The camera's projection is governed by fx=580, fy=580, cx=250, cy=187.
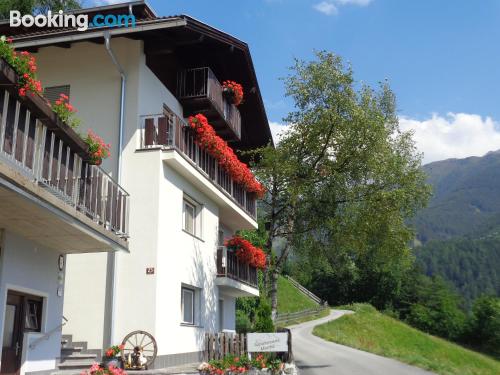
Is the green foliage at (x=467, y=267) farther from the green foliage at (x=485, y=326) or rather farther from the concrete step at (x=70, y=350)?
the concrete step at (x=70, y=350)

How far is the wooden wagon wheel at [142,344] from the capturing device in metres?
13.6

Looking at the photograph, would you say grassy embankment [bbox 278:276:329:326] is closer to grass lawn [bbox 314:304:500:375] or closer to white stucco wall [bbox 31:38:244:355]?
Result: grass lawn [bbox 314:304:500:375]

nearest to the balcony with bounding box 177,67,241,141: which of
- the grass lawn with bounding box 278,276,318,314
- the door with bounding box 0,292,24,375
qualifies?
the door with bounding box 0,292,24,375

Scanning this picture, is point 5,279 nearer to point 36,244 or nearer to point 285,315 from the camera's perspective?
point 36,244

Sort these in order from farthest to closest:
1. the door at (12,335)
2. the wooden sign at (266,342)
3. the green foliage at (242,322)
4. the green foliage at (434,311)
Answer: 1. the green foliage at (434,311)
2. the green foliage at (242,322)
3. the wooden sign at (266,342)
4. the door at (12,335)

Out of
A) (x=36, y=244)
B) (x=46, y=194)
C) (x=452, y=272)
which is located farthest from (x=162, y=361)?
(x=452, y=272)

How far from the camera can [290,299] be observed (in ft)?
205

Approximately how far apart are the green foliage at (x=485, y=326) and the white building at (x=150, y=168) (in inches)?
2024

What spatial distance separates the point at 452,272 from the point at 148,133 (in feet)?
619

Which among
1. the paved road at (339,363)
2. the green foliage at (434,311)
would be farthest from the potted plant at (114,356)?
the green foliage at (434,311)

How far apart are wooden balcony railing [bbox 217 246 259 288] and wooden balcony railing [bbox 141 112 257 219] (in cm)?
200

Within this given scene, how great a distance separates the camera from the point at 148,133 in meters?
15.2

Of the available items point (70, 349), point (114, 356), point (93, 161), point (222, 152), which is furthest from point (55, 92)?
point (114, 356)

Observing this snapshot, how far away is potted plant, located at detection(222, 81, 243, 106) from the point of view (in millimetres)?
19922
